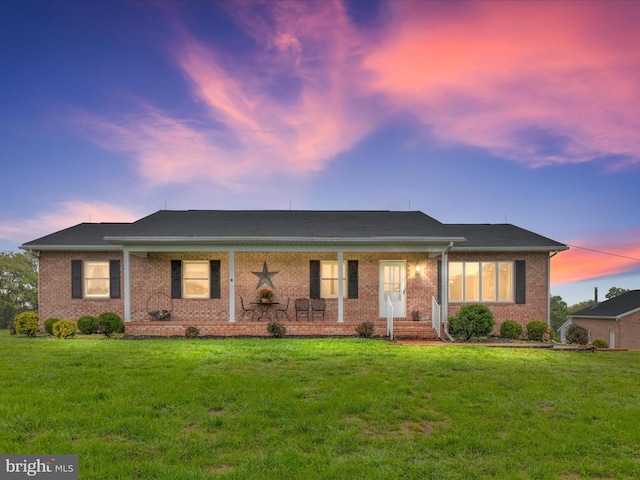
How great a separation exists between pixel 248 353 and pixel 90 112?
11.5 meters

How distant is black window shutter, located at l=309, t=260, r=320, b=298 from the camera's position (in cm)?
1520

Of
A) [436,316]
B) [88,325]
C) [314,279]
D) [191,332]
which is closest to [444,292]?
[436,316]

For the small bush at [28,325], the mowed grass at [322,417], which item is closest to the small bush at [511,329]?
the mowed grass at [322,417]

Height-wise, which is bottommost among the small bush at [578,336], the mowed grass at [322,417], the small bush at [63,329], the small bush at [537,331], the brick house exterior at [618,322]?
the brick house exterior at [618,322]

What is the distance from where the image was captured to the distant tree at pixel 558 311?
47.7 metres

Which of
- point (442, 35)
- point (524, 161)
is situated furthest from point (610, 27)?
point (524, 161)

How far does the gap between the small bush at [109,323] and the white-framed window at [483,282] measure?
39.9 feet

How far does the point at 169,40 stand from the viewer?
12.8 metres

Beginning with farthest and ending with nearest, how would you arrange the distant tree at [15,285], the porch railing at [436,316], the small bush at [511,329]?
the distant tree at [15,285]
the small bush at [511,329]
the porch railing at [436,316]

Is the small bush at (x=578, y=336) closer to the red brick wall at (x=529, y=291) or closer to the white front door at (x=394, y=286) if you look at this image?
the red brick wall at (x=529, y=291)

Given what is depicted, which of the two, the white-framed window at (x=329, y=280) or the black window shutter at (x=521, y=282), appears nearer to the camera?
the white-framed window at (x=329, y=280)

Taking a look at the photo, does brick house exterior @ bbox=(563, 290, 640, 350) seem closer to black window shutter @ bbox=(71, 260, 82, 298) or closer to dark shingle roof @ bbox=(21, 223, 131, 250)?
dark shingle roof @ bbox=(21, 223, 131, 250)

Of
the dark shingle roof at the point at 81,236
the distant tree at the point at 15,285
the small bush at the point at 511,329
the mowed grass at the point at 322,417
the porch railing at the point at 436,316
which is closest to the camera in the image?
the mowed grass at the point at 322,417

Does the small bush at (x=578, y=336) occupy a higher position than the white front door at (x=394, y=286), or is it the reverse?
the white front door at (x=394, y=286)
